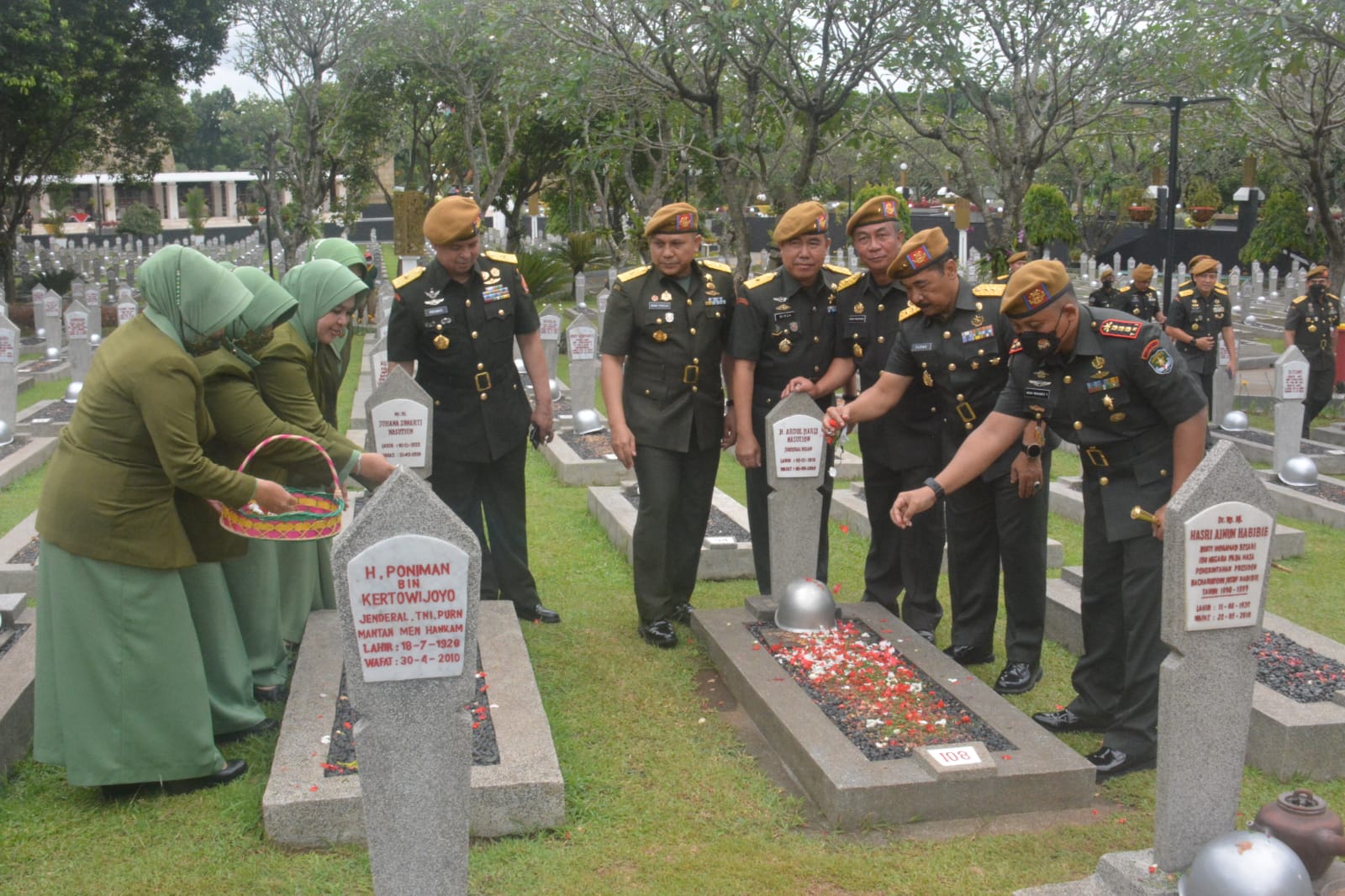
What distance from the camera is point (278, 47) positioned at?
24.9 m

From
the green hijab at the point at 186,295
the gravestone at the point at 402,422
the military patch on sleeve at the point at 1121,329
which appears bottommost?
the gravestone at the point at 402,422

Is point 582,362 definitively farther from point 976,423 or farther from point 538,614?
point 976,423

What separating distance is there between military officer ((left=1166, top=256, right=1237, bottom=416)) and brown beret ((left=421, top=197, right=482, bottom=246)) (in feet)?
27.7

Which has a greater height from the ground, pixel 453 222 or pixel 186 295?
pixel 453 222

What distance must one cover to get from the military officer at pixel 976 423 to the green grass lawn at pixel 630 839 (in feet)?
1.36

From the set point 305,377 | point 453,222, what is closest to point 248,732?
point 305,377

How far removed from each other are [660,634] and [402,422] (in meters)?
1.62

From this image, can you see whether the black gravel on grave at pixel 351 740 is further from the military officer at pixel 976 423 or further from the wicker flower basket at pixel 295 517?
the military officer at pixel 976 423

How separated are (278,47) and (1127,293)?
18131 mm

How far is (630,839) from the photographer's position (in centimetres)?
423

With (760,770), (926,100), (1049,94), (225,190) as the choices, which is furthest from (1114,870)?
(225,190)

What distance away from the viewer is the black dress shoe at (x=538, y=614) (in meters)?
6.60

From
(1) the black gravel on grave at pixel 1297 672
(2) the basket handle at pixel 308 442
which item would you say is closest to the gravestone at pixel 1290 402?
(1) the black gravel on grave at pixel 1297 672

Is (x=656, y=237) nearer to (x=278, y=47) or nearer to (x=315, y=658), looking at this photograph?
(x=315, y=658)
